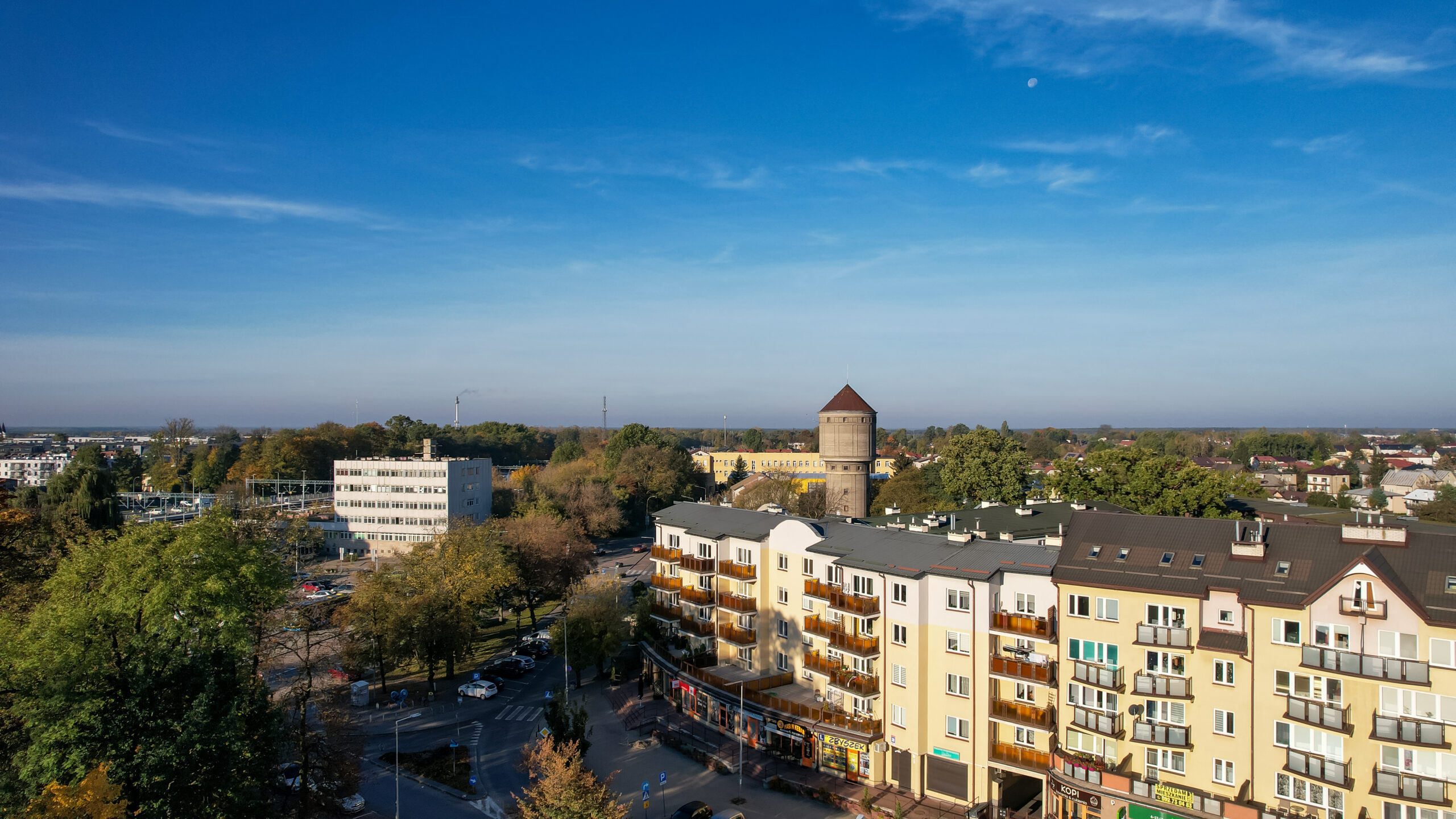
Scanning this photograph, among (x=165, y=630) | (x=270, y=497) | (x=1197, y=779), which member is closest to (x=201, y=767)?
(x=165, y=630)

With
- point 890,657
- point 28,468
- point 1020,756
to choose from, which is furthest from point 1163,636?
point 28,468

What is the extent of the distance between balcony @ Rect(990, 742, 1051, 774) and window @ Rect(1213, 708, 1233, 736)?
528 cm

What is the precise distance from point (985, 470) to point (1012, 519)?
25041 mm

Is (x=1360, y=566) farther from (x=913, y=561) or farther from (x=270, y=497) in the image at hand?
(x=270, y=497)

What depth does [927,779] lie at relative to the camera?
2941cm

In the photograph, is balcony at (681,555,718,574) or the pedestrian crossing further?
balcony at (681,555,718,574)

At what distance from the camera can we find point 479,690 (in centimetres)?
4156

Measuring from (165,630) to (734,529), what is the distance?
23252 millimetres

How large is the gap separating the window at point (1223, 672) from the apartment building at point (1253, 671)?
43 millimetres

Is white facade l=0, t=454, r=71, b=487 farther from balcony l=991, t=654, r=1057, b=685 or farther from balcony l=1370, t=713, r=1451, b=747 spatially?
balcony l=1370, t=713, r=1451, b=747

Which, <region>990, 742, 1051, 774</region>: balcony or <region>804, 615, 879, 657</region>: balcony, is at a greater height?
<region>804, 615, 879, 657</region>: balcony

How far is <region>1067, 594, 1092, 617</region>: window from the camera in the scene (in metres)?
26.8

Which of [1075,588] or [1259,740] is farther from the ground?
[1075,588]

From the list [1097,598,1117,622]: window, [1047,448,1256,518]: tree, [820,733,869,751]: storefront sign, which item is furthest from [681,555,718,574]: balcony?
[1047,448,1256,518]: tree
